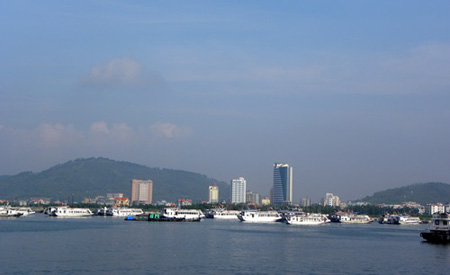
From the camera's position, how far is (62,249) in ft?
194

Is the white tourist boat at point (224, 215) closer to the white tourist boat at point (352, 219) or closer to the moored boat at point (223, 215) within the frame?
the moored boat at point (223, 215)

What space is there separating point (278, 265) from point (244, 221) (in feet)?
350

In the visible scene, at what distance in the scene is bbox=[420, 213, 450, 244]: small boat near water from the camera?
252 ft

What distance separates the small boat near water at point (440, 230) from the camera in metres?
76.9

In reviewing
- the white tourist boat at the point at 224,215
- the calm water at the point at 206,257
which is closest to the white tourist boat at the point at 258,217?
the white tourist boat at the point at 224,215

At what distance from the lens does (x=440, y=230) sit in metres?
77.6

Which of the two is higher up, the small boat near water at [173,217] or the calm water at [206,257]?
the small boat near water at [173,217]

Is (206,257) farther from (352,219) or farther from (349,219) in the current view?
(352,219)

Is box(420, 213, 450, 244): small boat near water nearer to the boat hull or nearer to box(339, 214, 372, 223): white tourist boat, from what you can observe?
the boat hull

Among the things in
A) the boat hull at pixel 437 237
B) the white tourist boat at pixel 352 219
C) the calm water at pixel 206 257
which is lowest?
the calm water at pixel 206 257

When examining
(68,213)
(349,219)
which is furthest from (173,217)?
(349,219)

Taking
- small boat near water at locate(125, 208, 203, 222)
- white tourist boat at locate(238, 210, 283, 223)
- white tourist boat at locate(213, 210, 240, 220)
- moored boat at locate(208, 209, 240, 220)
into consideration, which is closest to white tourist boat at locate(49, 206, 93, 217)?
small boat near water at locate(125, 208, 203, 222)

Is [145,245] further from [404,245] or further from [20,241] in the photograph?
[404,245]

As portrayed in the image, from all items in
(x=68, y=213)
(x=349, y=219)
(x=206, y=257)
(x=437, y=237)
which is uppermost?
(x=68, y=213)
